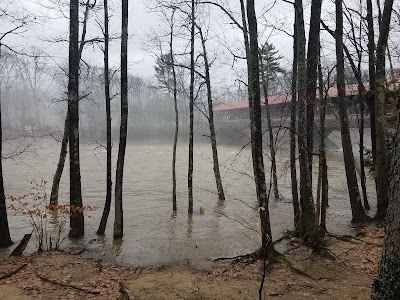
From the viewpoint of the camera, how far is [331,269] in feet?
22.9

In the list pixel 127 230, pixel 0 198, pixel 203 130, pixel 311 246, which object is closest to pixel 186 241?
pixel 127 230

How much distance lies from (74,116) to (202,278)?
20.9 feet

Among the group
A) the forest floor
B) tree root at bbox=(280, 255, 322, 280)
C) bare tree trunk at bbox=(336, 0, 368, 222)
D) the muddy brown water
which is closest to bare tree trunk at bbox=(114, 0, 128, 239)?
the muddy brown water

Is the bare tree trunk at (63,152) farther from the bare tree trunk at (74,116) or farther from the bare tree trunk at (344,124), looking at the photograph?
the bare tree trunk at (344,124)

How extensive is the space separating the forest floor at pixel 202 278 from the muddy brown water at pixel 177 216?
125cm

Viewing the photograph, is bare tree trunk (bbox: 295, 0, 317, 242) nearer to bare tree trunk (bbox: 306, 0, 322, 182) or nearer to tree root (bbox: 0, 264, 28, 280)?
bare tree trunk (bbox: 306, 0, 322, 182)

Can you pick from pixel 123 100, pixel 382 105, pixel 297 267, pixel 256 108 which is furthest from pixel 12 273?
pixel 382 105

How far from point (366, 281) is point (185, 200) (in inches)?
453

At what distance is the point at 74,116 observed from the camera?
980 centimetres

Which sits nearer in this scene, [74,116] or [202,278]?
[202,278]

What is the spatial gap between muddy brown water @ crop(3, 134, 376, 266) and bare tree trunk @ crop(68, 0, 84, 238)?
777mm

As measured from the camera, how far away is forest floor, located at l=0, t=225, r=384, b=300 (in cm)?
600

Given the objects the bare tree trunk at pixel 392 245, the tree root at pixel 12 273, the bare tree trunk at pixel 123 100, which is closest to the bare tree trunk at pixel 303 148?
the bare tree trunk at pixel 123 100

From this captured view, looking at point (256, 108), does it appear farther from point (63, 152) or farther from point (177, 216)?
point (63, 152)
